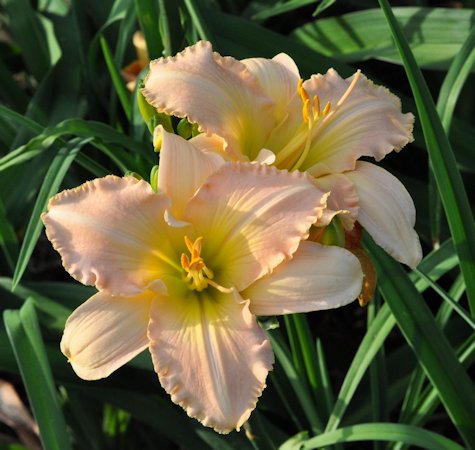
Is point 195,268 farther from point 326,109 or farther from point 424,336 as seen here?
point 424,336

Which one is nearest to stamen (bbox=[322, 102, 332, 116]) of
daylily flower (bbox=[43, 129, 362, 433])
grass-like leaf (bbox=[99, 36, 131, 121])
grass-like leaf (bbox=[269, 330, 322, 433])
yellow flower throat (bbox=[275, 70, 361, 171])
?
yellow flower throat (bbox=[275, 70, 361, 171])

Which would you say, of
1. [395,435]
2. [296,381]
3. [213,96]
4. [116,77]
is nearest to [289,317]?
[296,381]

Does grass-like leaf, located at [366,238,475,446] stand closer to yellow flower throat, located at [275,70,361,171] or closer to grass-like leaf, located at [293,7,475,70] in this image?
yellow flower throat, located at [275,70,361,171]

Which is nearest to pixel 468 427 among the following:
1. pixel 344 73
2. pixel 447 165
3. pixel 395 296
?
pixel 395 296

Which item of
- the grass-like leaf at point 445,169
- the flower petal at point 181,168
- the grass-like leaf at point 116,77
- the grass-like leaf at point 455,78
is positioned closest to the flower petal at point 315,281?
the flower petal at point 181,168

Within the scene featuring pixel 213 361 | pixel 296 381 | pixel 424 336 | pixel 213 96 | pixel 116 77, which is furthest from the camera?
pixel 116 77

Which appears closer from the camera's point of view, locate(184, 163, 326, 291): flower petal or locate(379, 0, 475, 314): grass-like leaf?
locate(184, 163, 326, 291): flower petal

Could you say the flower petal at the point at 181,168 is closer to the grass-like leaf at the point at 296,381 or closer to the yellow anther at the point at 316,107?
the yellow anther at the point at 316,107
